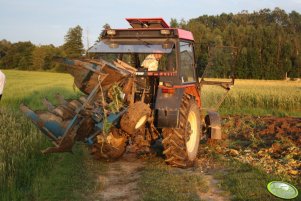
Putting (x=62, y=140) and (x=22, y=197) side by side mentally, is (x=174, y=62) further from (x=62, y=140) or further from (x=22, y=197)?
(x=22, y=197)

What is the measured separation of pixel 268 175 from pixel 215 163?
50.7 inches

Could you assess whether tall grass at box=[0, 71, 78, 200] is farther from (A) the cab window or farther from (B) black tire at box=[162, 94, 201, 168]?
(A) the cab window

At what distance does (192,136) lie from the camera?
7680mm

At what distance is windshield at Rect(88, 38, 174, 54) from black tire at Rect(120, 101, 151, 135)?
3.72 ft

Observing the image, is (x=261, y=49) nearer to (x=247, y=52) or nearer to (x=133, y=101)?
(x=247, y=52)

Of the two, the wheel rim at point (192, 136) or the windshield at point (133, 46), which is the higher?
the windshield at point (133, 46)

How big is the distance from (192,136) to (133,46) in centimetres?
200

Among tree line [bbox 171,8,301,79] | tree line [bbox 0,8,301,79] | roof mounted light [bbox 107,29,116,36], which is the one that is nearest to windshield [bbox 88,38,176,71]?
roof mounted light [bbox 107,29,116,36]

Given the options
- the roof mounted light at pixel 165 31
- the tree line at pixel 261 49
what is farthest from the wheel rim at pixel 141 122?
the tree line at pixel 261 49

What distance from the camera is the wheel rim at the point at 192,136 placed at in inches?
294

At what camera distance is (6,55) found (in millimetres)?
67562

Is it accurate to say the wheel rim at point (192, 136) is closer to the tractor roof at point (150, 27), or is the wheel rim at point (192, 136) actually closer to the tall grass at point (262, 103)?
the tractor roof at point (150, 27)

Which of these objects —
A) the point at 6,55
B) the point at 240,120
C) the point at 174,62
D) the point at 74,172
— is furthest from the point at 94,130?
the point at 6,55

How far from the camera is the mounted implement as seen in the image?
6.17 meters
